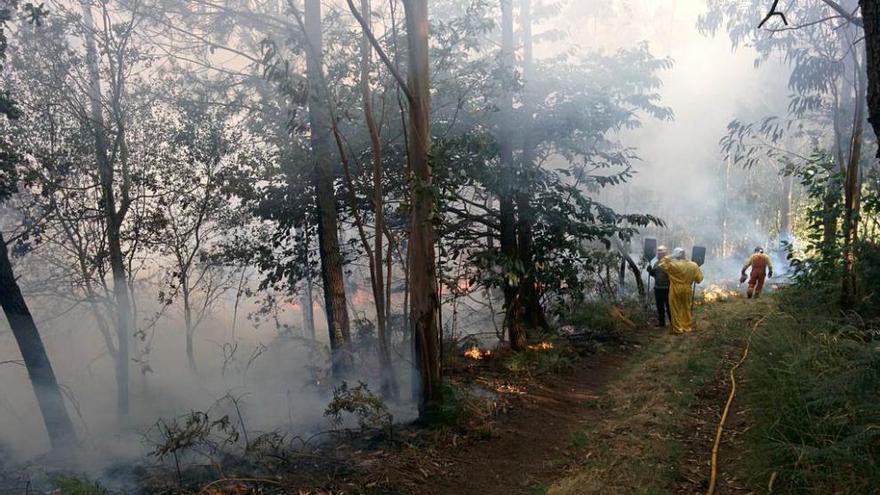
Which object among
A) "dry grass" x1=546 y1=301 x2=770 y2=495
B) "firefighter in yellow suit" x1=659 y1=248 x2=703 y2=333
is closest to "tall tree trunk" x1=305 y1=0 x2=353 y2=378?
"dry grass" x1=546 y1=301 x2=770 y2=495

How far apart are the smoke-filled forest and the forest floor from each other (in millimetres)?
42

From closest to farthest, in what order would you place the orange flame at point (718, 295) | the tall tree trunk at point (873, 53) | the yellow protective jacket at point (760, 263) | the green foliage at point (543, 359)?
the tall tree trunk at point (873, 53) → the green foliage at point (543, 359) → the yellow protective jacket at point (760, 263) → the orange flame at point (718, 295)

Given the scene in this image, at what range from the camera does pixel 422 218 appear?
6246 mm

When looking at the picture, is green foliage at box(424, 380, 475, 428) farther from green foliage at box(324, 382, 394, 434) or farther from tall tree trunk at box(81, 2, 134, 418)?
tall tree trunk at box(81, 2, 134, 418)

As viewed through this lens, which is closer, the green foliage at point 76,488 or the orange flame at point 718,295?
the green foliage at point 76,488

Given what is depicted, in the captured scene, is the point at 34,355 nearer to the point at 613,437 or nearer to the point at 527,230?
the point at 613,437

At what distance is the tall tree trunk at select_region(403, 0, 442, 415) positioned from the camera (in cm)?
611

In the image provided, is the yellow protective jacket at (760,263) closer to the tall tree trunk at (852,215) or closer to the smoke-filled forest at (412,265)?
the smoke-filled forest at (412,265)

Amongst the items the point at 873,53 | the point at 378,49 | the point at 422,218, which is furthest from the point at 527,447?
the point at 873,53

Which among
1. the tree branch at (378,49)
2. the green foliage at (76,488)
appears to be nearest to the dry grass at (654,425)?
the green foliage at (76,488)

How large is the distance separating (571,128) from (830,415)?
6.51 m

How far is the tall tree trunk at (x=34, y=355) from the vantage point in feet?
24.7

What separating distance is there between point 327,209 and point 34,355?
168 inches

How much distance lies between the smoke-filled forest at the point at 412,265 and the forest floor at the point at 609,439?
4cm
